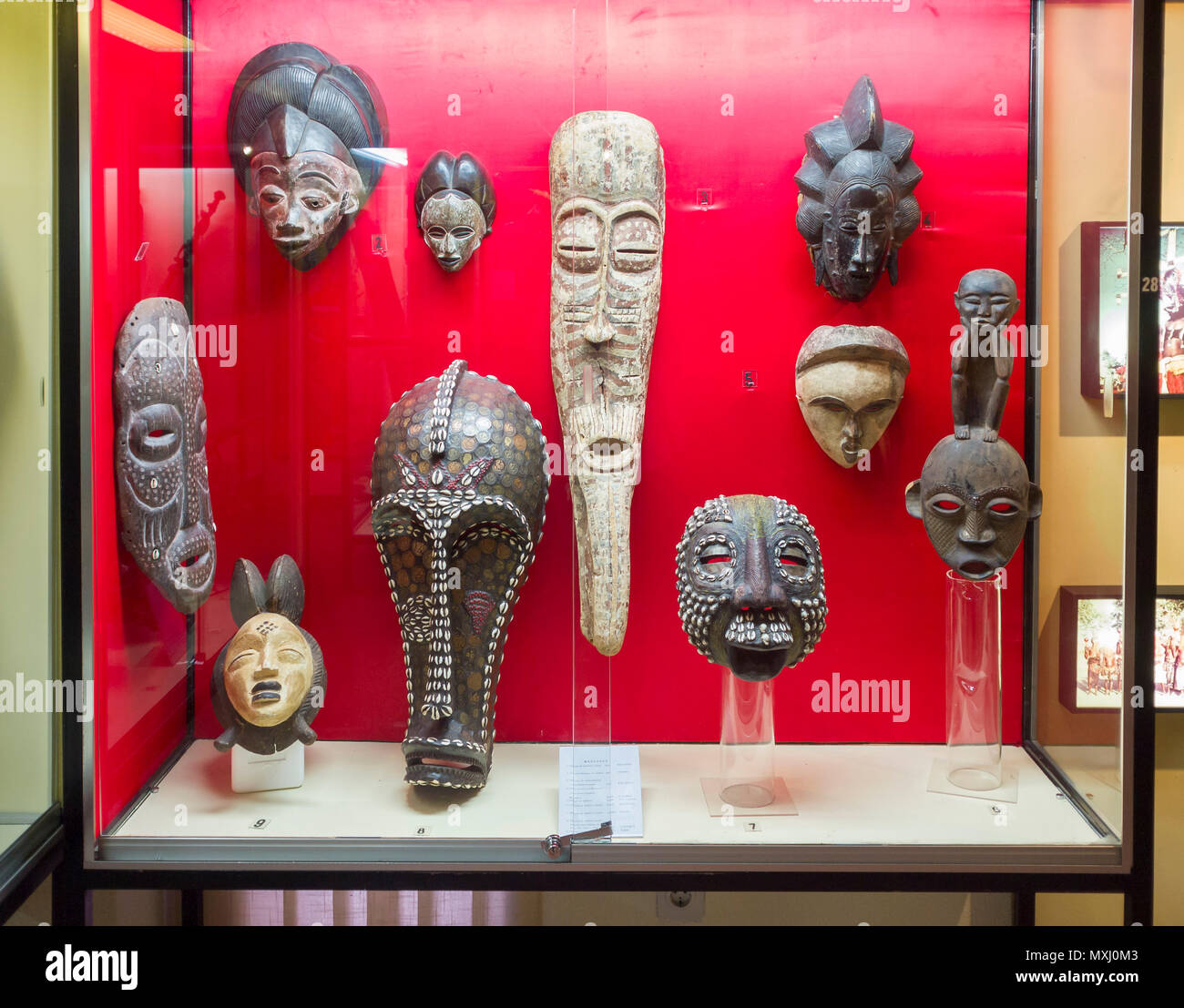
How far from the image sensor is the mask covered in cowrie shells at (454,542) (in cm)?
205

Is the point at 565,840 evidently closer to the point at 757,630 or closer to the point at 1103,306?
the point at 757,630

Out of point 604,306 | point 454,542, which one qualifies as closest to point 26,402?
point 454,542

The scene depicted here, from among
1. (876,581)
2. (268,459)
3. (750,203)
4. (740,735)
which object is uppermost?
(750,203)

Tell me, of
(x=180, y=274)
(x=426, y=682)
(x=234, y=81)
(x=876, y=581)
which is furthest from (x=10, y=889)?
(x=876, y=581)

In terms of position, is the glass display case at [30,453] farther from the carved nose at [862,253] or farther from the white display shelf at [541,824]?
the carved nose at [862,253]

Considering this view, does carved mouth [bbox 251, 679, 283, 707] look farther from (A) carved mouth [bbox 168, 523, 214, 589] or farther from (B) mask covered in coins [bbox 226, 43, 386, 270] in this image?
(B) mask covered in coins [bbox 226, 43, 386, 270]

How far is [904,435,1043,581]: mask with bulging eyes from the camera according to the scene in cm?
205

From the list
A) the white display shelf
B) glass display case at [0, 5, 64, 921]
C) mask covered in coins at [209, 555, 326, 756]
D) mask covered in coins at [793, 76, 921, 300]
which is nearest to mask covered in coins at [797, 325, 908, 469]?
mask covered in coins at [793, 76, 921, 300]

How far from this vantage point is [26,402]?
1.94 meters

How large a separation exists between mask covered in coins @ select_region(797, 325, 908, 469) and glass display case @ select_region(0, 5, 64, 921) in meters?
1.67

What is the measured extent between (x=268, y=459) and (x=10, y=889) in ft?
3.24

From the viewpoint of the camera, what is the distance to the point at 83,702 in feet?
6.47

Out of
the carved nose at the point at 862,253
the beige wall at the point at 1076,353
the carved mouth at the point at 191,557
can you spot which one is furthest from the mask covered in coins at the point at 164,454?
the beige wall at the point at 1076,353

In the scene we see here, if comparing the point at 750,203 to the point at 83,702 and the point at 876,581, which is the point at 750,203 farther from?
the point at 83,702
